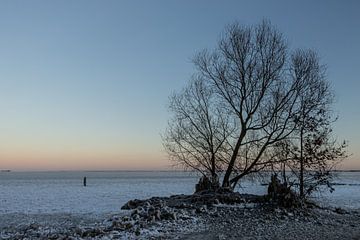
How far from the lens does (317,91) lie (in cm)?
2438

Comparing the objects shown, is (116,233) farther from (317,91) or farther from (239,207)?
(317,91)

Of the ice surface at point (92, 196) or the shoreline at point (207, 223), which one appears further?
the ice surface at point (92, 196)

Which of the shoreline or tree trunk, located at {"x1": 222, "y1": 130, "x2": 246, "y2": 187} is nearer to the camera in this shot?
the shoreline

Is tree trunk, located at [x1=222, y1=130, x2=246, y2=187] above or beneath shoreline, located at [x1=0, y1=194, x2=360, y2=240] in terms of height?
above

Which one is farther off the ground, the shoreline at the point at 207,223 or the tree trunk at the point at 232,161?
the tree trunk at the point at 232,161

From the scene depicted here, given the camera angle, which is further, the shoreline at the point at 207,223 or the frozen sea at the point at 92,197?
the frozen sea at the point at 92,197

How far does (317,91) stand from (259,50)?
12.1ft

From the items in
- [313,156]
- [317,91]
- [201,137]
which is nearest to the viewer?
[313,156]

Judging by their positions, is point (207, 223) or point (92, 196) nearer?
point (207, 223)

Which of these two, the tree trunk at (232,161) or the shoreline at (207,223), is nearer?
the shoreline at (207,223)

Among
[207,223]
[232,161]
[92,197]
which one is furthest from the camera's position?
[92,197]

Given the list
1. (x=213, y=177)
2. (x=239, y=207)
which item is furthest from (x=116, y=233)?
(x=213, y=177)

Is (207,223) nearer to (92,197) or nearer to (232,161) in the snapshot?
(232,161)

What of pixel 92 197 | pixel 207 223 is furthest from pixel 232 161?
pixel 92 197
